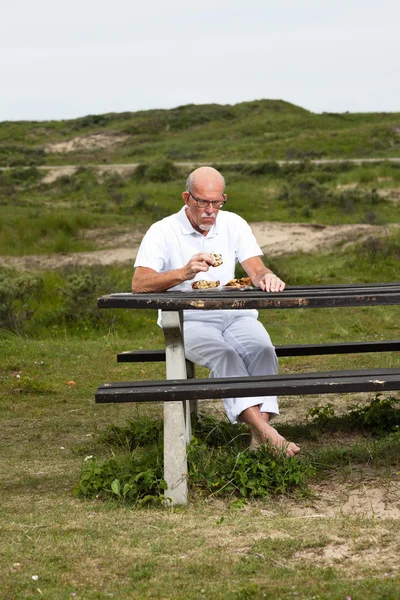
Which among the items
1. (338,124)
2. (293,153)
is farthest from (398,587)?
(338,124)

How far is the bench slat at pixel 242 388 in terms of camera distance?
4.48 meters

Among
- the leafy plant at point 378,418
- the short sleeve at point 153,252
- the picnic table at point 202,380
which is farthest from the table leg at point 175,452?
the leafy plant at point 378,418

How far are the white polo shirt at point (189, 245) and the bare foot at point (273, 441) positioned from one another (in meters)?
0.94

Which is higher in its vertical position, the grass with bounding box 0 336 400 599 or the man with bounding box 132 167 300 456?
the man with bounding box 132 167 300 456

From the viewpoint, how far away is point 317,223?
760 inches

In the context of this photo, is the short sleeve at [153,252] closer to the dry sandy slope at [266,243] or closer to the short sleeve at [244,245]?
the short sleeve at [244,245]

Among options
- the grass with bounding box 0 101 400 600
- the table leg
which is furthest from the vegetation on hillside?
the table leg

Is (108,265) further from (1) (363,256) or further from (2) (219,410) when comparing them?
(2) (219,410)

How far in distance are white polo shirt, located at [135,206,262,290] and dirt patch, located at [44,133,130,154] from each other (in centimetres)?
3904

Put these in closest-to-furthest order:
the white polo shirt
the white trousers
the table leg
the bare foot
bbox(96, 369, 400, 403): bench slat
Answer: bbox(96, 369, 400, 403): bench slat < the table leg < the bare foot < the white trousers < the white polo shirt

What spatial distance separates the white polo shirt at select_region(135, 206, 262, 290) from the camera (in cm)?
550

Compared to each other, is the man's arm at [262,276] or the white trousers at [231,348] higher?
the man's arm at [262,276]

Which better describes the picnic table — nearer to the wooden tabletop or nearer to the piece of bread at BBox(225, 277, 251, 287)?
the wooden tabletop

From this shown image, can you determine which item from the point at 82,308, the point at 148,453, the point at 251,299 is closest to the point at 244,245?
the point at 251,299
